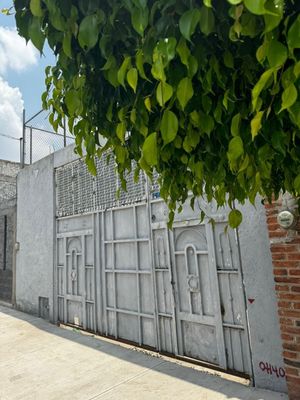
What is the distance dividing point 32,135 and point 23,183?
54.7 inches

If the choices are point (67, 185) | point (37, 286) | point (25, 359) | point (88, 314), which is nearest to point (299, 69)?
point (25, 359)

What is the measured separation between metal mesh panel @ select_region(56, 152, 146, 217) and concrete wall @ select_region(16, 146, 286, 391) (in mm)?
271

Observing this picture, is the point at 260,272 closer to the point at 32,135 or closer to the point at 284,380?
the point at 284,380

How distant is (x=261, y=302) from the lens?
10.3 ft

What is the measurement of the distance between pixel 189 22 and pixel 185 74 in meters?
0.21

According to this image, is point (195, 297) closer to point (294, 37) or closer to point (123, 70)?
point (123, 70)

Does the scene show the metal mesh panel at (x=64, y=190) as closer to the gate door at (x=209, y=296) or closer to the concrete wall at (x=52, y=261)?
the concrete wall at (x=52, y=261)

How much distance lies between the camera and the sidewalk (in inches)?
122

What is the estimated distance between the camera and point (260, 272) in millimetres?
3201

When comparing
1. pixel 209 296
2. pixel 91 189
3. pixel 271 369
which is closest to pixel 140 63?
pixel 271 369

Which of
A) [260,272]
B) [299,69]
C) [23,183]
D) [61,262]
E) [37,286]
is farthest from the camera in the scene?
[23,183]

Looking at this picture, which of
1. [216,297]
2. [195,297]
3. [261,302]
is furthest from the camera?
[195,297]

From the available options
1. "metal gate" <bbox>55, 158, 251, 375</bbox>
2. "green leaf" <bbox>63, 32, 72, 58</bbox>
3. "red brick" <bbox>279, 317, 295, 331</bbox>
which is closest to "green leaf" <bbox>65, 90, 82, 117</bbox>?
"green leaf" <bbox>63, 32, 72, 58</bbox>

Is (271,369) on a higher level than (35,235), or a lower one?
lower
